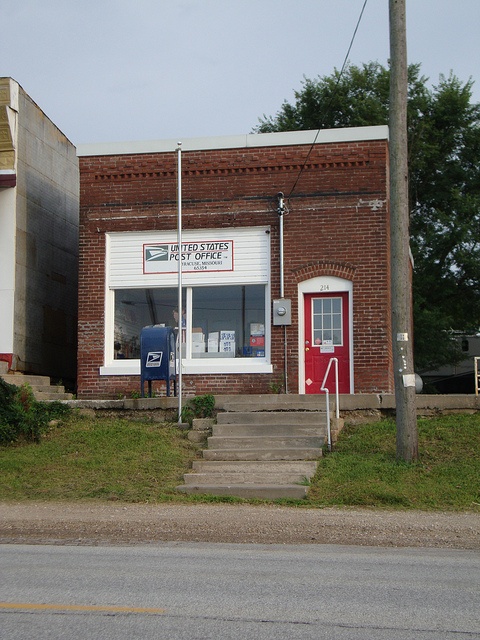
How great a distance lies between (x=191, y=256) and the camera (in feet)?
59.5

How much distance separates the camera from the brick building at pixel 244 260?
1742cm

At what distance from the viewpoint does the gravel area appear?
9.70m

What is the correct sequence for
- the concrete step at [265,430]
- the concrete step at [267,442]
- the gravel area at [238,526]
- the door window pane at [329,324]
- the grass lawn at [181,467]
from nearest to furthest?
the gravel area at [238,526] → the grass lawn at [181,467] → the concrete step at [267,442] → the concrete step at [265,430] → the door window pane at [329,324]

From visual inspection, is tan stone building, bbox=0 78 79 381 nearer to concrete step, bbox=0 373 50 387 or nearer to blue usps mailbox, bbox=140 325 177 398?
concrete step, bbox=0 373 50 387

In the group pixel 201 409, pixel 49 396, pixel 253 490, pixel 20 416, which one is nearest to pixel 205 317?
pixel 201 409

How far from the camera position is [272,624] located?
5.69 metres

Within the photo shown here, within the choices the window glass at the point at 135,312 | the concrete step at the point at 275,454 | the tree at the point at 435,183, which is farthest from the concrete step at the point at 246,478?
the tree at the point at 435,183

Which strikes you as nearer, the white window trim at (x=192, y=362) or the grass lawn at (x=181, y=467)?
the grass lawn at (x=181, y=467)

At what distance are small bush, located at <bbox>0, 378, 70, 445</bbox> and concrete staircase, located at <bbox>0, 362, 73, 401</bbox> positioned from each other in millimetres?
1472

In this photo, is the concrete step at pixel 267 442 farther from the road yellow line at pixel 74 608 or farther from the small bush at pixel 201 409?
the road yellow line at pixel 74 608

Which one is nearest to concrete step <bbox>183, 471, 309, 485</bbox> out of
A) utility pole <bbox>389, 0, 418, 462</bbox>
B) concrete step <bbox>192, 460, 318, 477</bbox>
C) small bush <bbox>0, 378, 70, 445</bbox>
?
concrete step <bbox>192, 460, 318, 477</bbox>

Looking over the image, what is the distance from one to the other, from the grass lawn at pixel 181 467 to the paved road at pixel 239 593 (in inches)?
109

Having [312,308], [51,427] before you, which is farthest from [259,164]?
[51,427]

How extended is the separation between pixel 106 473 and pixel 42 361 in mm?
7413
